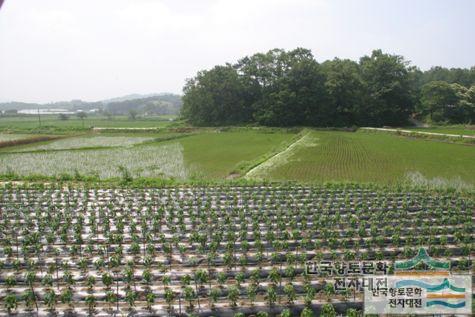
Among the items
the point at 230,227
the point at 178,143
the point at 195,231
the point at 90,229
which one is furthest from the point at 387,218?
the point at 178,143

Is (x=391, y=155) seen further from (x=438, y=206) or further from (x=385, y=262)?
(x=385, y=262)

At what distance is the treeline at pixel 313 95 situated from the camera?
54219mm

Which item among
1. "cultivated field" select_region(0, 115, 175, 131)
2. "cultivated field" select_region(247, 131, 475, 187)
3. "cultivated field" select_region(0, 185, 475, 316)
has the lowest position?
"cultivated field" select_region(0, 185, 475, 316)

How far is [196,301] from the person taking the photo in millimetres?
8320

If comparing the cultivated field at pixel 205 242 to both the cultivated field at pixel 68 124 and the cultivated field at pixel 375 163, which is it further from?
the cultivated field at pixel 68 124

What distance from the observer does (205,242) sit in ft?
36.7

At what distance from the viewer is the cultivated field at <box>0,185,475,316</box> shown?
8258 mm

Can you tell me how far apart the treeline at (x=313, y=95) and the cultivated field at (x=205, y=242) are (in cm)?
3821

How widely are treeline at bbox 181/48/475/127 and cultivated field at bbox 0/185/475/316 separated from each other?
38.2 metres

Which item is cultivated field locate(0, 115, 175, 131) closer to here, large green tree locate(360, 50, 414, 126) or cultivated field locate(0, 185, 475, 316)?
large green tree locate(360, 50, 414, 126)

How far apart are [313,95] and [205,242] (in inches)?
1812

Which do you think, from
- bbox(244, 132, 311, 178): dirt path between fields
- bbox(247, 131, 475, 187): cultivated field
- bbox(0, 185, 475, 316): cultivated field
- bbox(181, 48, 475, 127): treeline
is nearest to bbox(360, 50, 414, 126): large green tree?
bbox(181, 48, 475, 127): treeline

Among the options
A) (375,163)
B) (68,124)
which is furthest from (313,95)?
(68,124)

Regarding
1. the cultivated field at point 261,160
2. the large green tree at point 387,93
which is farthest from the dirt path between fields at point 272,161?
the large green tree at point 387,93
